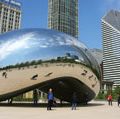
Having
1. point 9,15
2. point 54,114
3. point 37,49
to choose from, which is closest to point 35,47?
point 37,49

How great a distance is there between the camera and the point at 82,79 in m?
22.0

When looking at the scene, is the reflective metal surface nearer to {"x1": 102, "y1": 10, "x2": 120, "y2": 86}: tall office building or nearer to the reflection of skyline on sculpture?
the reflection of skyline on sculpture

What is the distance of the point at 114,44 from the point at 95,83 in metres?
169

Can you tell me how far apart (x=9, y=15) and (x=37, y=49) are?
144 m

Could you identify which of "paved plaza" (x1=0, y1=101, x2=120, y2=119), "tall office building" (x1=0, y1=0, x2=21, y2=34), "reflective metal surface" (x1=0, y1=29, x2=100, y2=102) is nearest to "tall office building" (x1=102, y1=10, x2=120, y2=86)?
"tall office building" (x1=0, y1=0, x2=21, y2=34)

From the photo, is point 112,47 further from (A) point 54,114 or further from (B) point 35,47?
(A) point 54,114

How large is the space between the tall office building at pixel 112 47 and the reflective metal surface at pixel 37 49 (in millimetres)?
165194

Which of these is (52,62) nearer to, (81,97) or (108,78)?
(81,97)

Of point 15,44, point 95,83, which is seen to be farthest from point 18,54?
point 95,83

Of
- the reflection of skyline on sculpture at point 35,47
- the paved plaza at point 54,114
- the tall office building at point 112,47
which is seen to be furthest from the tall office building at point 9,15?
the paved plaza at point 54,114

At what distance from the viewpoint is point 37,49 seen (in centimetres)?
2019

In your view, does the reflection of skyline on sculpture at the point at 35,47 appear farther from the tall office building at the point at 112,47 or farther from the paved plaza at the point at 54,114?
the tall office building at the point at 112,47

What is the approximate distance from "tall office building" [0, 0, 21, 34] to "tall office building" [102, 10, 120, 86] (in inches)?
2449

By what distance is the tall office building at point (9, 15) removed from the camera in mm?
156875
